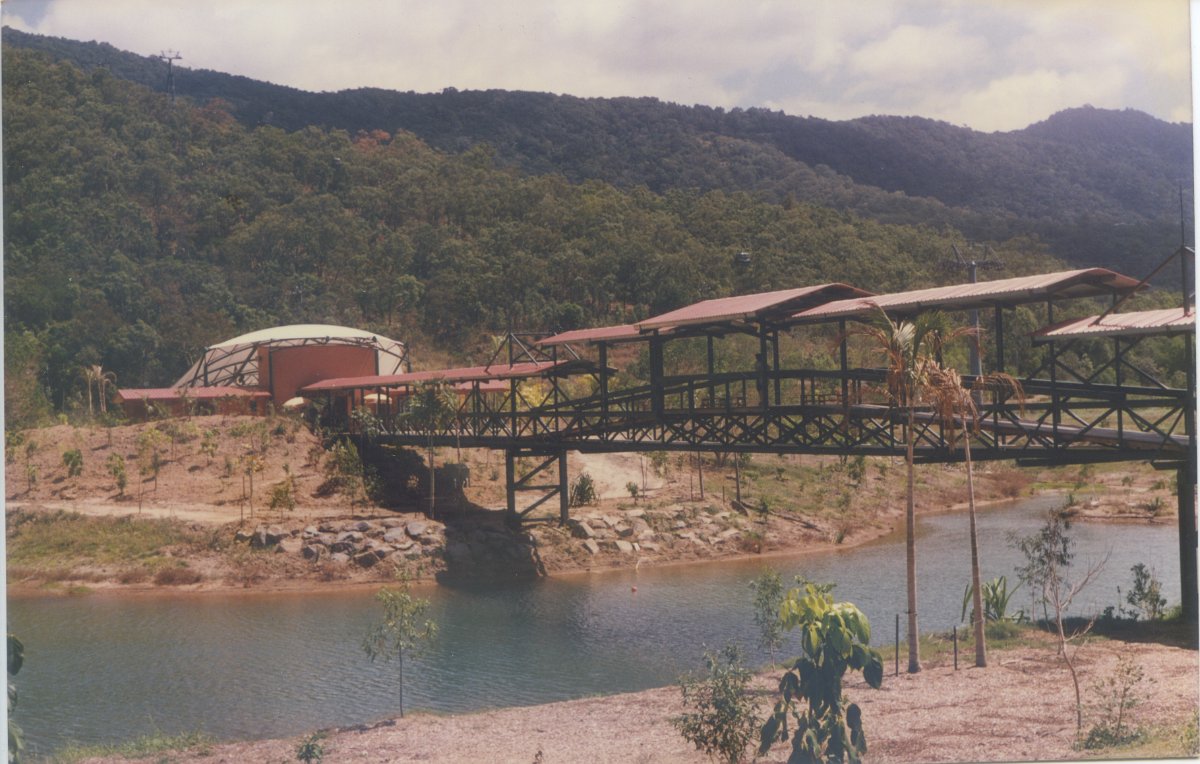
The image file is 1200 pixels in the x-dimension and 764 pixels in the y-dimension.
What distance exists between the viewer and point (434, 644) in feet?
63.6

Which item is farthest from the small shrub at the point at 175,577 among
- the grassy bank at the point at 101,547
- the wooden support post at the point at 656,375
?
the wooden support post at the point at 656,375

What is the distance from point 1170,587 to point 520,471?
18.6 meters

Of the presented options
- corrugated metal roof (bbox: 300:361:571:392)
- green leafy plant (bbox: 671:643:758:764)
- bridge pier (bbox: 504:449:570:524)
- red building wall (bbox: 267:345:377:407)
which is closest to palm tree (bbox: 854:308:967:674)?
green leafy plant (bbox: 671:643:758:764)

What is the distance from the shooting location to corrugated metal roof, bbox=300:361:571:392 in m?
24.9

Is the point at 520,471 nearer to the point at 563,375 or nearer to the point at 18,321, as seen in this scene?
the point at 563,375

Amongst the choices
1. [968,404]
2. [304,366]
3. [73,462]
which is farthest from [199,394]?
[968,404]

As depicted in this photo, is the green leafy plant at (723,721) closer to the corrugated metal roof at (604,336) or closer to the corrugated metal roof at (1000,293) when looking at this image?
the corrugated metal roof at (1000,293)

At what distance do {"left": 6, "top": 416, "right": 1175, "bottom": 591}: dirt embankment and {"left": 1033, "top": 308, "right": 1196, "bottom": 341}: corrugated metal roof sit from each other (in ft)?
51.0

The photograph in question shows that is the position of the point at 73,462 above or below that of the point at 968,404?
below

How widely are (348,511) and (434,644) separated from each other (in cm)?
1060

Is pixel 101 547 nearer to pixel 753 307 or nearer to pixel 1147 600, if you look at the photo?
pixel 753 307

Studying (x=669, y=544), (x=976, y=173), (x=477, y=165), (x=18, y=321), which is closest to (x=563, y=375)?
(x=669, y=544)

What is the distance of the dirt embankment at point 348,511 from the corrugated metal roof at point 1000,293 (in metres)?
13.5

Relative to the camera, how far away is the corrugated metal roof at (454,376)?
24906mm
